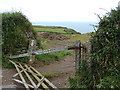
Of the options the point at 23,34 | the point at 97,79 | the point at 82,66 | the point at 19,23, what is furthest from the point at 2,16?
the point at 97,79

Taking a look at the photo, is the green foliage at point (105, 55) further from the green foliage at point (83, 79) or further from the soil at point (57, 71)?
the soil at point (57, 71)

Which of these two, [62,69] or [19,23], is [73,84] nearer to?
[62,69]

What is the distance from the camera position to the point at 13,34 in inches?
342

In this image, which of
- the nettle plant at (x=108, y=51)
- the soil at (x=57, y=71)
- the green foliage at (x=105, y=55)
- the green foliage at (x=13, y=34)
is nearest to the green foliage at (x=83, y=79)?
the green foliage at (x=105, y=55)

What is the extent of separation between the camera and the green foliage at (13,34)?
27.9 ft

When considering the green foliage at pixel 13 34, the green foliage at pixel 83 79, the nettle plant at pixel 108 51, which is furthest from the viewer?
the green foliage at pixel 13 34

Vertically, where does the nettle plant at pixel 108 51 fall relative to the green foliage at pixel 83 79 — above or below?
above

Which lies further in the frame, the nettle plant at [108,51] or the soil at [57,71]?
the soil at [57,71]

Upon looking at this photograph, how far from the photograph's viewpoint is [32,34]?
989 centimetres

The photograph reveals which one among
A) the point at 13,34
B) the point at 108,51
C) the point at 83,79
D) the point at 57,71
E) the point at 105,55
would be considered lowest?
the point at 57,71

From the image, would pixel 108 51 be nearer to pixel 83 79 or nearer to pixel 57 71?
pixel 83 79

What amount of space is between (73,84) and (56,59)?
5.08m

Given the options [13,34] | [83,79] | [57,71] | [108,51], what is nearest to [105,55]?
[108,51]

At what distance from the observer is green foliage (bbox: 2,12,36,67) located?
27.9ft
